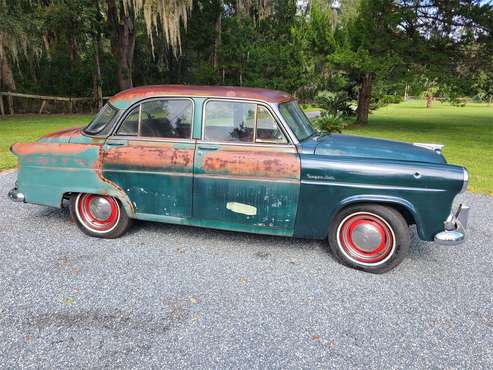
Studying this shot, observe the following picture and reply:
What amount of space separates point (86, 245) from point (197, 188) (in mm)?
1441

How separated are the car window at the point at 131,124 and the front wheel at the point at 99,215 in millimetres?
778

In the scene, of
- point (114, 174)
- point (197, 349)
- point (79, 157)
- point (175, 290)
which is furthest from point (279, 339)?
point (79, 157)

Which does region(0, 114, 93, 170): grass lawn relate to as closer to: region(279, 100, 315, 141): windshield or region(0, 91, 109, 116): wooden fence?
region(0, 91, 109, 116): wooden fence

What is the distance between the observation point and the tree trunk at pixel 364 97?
17328 mm

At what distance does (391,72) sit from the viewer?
14969mm

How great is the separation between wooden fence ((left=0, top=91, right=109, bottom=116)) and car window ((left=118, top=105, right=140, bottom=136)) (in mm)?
17448

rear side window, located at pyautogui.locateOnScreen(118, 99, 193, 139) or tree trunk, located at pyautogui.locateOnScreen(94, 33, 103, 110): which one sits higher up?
tree trunk, located at pyautogui.locateOnScreen(94, 33, 103, 110)

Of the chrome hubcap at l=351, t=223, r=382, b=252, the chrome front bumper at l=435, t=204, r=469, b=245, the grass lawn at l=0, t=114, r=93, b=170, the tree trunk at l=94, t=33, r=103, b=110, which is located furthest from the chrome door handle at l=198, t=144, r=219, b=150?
the tree trunk at l=94, t=33, r=103, b=110

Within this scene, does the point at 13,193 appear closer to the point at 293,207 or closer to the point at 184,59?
the point at 293,207

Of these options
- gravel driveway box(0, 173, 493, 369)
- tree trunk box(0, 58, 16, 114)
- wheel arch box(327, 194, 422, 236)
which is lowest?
gravel driveway box(0, 173, 493, 369)

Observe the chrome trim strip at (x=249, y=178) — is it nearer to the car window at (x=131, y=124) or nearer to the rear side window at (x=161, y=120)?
the rear side window at (x=161, y=120)

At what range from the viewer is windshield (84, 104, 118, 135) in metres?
3.95

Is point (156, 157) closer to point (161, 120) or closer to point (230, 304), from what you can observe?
point (161, 120)

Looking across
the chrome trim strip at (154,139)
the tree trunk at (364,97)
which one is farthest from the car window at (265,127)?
the tree trunk at (364,97)
